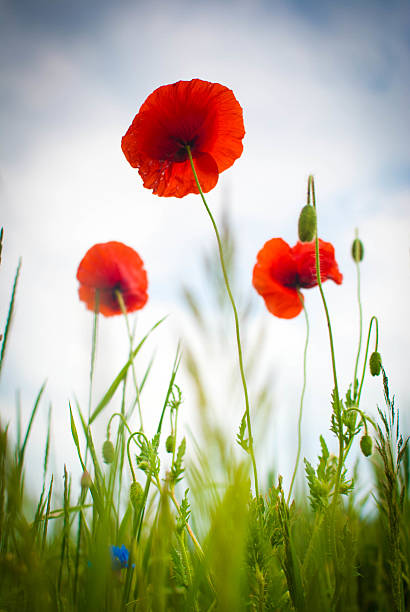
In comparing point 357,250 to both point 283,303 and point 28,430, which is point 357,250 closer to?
point 283,303

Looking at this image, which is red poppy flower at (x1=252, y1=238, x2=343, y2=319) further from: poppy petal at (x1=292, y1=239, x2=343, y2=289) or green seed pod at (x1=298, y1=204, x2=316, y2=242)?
green seed pod at (x1=298, y1=204, x2=316, y2=242)

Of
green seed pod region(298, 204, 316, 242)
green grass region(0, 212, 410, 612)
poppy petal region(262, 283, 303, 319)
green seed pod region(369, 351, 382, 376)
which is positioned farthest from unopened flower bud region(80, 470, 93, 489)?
poppy petal region(262, 283, 303, 319)

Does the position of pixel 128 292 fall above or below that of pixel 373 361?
above

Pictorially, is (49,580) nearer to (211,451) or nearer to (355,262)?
(211,451)

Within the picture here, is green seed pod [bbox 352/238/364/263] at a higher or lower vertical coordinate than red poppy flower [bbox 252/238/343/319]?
lower

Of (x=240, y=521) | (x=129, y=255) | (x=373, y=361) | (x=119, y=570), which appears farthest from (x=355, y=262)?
(x=240, y=521)

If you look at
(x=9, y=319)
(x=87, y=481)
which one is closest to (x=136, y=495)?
(x=87, y=481)

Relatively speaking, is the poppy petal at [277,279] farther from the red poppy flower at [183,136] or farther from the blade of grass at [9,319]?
the blade of grass at [9,319]
